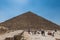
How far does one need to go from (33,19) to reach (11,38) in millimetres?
27261

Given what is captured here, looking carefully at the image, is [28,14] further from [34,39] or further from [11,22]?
[34,39]

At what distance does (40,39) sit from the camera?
400 cm

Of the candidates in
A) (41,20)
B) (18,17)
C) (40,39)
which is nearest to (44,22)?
(41,20)

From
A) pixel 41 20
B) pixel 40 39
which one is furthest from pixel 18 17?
pixel 40 39

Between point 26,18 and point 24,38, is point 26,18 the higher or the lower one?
the higher one

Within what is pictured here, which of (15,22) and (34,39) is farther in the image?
(15,22)

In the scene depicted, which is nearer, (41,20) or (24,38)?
(24,38)

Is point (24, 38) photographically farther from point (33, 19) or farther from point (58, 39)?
point (33, 19)

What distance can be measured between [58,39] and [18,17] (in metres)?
24.7

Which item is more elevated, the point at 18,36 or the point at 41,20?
the point at 41,20

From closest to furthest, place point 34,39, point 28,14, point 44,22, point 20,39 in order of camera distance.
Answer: point 20,39 → point 34,39 → point 44,22 → point 28,14

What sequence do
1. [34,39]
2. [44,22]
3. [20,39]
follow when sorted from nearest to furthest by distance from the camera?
[20,39] < [34,39] < [44,22]

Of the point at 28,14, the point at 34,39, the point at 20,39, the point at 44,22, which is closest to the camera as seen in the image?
the point at 20,39

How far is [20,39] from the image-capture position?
358cm
